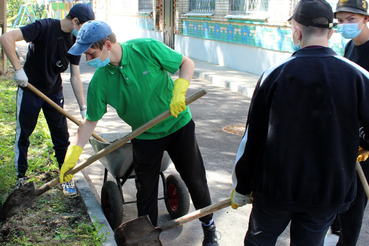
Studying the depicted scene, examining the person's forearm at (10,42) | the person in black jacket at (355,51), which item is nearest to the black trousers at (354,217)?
the person in black jacket at (355,51)

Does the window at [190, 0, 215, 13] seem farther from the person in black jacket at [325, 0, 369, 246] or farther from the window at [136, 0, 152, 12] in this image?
the person in black jacket at [325, 0, 369, 246]

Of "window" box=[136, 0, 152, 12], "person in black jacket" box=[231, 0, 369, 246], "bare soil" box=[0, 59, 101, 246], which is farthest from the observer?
"window" box=[136, 0, 152, 12]

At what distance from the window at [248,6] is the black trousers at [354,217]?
30.9 feet

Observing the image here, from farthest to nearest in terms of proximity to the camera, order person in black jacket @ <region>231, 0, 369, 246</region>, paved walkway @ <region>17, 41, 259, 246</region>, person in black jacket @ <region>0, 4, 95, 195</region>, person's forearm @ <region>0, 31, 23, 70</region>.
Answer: paved walkway @ <region>17, 41, 259, 246</region>
person in black jacket @ <region>0, 4, 95, 195</region>
person's forearm @ <region>0, 31, 23, 70</region>
person in black jacket @ <region>231, 0, 369, 246</region>

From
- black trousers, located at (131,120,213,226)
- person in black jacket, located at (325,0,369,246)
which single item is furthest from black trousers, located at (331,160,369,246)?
black trousers, located at (131,120,213,226)

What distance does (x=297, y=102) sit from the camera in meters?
1.80

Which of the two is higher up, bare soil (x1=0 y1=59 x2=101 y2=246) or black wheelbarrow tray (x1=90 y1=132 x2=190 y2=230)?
black wheelbarrow tray (x1=90 y1=132 x2=190 y2=230)

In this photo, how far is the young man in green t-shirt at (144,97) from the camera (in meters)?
2.76

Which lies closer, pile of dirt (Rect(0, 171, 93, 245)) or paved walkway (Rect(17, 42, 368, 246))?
pile of dirt (Rect(0, 171, 93, 245))

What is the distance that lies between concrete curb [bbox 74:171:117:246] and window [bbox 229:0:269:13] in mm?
8615

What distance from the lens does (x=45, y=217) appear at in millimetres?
3537

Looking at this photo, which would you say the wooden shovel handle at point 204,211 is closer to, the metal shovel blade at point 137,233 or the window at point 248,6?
the metal shovel blade at point 137,233

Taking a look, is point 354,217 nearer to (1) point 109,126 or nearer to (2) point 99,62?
(2) point 99,62

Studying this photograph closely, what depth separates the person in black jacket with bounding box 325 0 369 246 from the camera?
8.62ft
